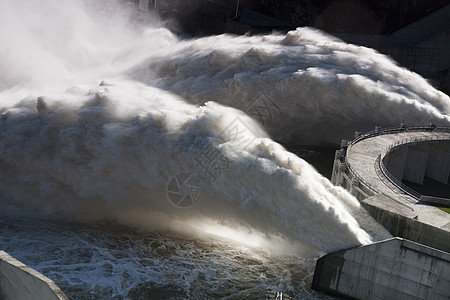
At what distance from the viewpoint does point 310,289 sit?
2550 cm

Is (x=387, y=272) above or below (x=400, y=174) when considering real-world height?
below

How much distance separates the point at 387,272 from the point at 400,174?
1793 cm

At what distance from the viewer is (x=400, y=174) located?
4041 cm

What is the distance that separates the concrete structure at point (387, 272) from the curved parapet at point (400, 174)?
1.91 meters

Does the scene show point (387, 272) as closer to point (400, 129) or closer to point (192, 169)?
point (192, 169)

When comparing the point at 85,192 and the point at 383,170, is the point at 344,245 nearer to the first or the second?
the point at 383,170

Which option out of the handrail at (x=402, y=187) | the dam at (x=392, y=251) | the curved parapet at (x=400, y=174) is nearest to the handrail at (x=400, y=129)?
the curved parapet at (x=400, y=174)

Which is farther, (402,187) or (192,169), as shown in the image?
(402,187)

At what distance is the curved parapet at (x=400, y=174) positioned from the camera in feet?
82.4

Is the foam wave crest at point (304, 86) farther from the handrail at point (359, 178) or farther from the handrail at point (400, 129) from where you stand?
the handrail at point (359, 178)

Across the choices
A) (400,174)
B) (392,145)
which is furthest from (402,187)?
(400,174)

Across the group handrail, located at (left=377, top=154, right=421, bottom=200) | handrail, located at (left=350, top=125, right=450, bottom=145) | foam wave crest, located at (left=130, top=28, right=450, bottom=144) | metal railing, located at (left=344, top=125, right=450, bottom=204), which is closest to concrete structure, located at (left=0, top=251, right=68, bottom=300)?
metal railing, located at (left=344, top=125, right=450, bottom=204)

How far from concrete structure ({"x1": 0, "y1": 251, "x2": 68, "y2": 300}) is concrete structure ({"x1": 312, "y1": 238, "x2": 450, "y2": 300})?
11.9m

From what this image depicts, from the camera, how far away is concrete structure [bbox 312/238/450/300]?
22.8 m
